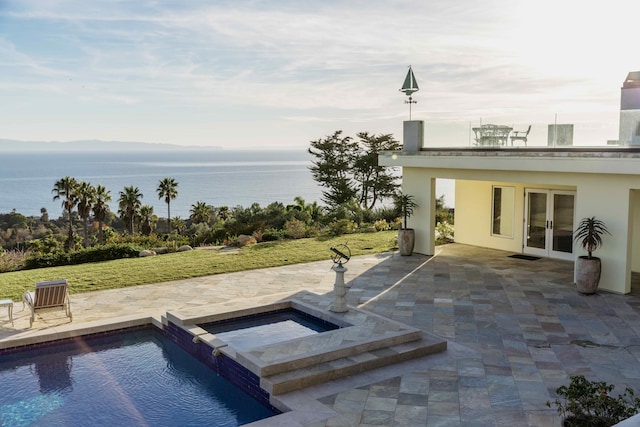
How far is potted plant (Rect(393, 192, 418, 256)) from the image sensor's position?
594 inches

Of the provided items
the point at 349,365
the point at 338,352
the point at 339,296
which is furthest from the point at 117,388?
the point at 339,296

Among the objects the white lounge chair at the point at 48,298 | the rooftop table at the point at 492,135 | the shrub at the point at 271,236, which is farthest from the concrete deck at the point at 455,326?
the shrub at the point at 271,236

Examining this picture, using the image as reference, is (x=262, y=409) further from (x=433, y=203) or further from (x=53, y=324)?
(x=433, y=203)

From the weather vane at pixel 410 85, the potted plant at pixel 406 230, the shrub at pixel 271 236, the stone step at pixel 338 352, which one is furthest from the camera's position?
the shrub at pixel 271 236

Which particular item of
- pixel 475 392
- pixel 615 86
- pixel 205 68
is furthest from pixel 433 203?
pixel 205 68

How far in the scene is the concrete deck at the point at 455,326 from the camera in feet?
19.9

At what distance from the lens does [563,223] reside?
1409cm

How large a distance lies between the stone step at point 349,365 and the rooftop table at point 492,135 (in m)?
7.34

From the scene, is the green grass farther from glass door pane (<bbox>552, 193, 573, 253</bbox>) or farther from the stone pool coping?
glass door pane (<bbox>552, 193, 573, 253</bbox>)

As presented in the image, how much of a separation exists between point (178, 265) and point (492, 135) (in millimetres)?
8953

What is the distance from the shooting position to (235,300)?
10.3 metres

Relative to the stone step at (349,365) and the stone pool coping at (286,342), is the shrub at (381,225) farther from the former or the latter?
the stone step at (349,365)

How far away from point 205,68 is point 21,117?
162 ft

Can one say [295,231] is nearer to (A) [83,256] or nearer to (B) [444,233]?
(B) [444,233]
